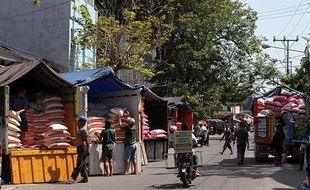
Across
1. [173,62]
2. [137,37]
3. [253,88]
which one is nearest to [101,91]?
[137,37]

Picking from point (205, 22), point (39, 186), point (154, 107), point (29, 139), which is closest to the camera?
point (39, 186)

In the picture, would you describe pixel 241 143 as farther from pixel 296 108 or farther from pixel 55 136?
pixel 55 136

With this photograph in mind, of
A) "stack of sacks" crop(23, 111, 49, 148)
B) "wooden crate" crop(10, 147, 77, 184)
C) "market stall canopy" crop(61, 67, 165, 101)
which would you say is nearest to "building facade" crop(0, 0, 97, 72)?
"market stall canopy" crop(61, 67, 165, 101)

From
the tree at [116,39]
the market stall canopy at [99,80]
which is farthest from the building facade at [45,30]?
the market stall canopy at [99,80]

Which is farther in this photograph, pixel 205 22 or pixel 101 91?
pixel 205 22

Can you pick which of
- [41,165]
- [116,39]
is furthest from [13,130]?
[116,39]

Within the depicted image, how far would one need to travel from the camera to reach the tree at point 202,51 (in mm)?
43281

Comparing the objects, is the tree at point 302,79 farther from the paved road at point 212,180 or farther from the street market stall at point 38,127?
the street market stall at point 38,127

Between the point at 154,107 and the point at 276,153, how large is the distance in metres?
6.82

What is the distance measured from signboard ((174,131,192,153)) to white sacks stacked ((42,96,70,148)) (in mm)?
3516

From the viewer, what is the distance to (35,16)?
1236 inches

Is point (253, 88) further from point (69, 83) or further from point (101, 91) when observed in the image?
point (69, 83)

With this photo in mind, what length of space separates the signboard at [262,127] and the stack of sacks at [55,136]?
9687mm

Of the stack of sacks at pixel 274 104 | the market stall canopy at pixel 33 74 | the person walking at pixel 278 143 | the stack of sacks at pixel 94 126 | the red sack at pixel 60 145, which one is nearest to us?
the market stall canopy at pixel 33 74
